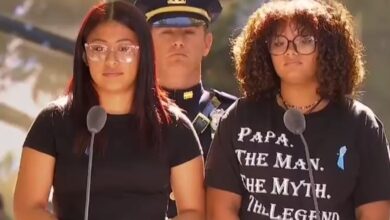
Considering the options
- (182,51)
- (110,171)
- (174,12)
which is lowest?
(110,171)

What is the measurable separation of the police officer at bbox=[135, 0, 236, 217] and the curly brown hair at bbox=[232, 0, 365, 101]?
40cm

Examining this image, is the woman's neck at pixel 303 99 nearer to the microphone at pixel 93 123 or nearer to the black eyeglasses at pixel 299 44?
the black eyeglasses at pixel 299 44

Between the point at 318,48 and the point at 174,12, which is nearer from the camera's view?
the point at 318,48

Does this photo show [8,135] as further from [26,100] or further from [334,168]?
[334,168]

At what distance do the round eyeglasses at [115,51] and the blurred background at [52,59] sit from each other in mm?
1457

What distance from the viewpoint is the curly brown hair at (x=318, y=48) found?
2176mm

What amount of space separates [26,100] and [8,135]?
6.0 inches

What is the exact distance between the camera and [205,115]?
8.64ft

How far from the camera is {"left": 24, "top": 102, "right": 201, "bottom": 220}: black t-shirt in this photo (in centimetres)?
209

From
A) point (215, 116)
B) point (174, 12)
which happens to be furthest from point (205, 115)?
point (174, 12)

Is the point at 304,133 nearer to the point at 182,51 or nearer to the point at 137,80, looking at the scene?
the point at 137,80

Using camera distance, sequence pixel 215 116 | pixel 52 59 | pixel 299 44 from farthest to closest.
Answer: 1. pixel 52 59
2. pixel 215 116
3. pixel 299 44

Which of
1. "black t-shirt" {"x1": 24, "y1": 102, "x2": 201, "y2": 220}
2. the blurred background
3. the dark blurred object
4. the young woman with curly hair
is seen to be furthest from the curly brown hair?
the dark blurred object

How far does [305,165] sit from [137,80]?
1.37 feet
